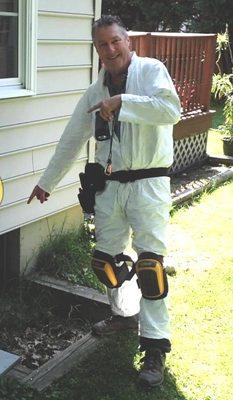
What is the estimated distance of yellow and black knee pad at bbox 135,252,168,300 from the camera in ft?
10.1

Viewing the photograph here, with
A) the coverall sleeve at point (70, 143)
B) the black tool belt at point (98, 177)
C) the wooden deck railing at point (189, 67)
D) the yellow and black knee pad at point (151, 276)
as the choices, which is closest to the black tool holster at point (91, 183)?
the black tool belt at point (98, 177)

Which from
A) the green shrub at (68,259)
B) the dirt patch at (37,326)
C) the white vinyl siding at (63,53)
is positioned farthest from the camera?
the green shrub at (68,259)

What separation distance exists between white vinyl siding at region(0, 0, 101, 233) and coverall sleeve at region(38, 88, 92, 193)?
551 millimetres

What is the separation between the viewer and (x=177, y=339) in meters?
3.70

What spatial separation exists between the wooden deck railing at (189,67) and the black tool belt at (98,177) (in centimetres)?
379

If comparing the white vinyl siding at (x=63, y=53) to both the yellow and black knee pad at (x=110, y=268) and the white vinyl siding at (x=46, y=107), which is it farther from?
the yellow and black knee pad at (x=110, y=268)

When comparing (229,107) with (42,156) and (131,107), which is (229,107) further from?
(131,107)

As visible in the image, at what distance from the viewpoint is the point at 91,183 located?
332cm

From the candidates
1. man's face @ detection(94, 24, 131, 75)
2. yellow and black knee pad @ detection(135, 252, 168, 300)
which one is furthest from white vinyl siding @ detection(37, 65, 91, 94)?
yellow and black knee pad @ detection(135, 252, 168, 300)

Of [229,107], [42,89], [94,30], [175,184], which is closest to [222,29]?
[229,107]

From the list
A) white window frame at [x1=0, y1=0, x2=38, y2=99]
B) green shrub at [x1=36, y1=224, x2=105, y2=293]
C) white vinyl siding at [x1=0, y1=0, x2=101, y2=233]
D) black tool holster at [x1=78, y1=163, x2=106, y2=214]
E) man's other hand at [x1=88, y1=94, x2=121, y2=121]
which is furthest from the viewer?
green shrub at [x1=36, y1=224, x2=105, y2=293]

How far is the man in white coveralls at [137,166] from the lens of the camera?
2945 millimetres

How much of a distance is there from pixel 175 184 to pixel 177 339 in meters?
3.86

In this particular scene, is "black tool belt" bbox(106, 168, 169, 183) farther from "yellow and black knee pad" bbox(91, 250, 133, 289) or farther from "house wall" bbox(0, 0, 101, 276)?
"house wall" bbox(0, 0, 101, 276)
